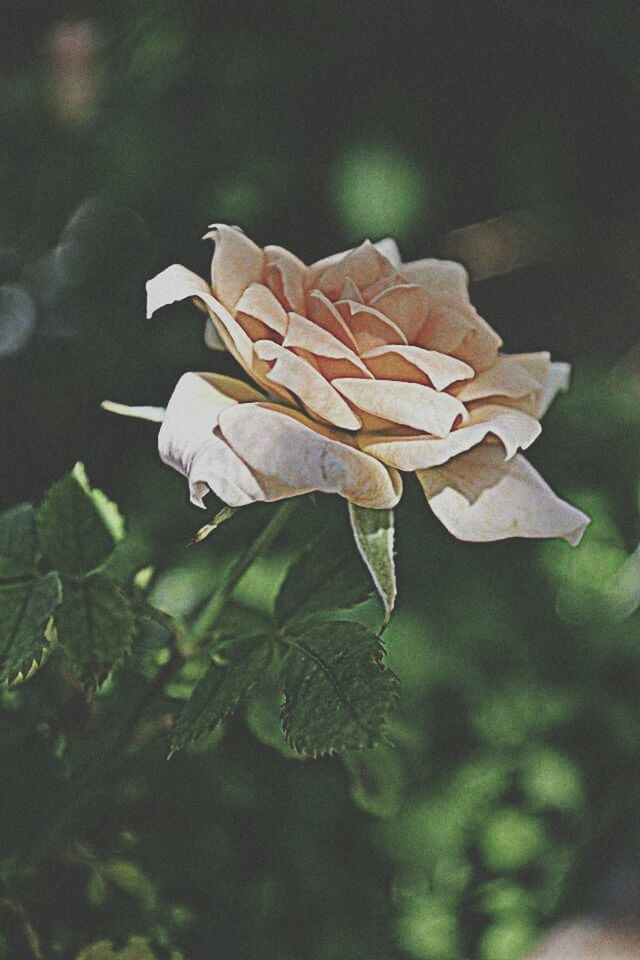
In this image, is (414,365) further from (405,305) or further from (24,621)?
(24,621)

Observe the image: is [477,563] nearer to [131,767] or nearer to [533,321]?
[131,767]

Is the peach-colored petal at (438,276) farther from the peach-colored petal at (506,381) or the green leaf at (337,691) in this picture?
the green leaf at (337,691)

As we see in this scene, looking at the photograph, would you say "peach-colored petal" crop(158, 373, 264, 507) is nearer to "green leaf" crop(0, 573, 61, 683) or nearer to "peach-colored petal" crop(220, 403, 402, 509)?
"peach-colored petal" crop(220, 403, 402, 509)

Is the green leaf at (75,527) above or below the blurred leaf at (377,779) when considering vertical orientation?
above

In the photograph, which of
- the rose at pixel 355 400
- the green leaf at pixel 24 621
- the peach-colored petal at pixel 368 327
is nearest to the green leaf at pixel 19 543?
the green leaf at pixel 24 621

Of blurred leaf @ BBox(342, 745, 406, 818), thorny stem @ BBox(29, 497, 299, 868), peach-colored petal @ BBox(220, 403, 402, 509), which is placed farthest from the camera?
blurred leaf @ BBox(342, 745, 406, 818)

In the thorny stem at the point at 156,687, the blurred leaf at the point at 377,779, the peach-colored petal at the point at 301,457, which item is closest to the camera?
the peach-colored petal at the point at 301,457

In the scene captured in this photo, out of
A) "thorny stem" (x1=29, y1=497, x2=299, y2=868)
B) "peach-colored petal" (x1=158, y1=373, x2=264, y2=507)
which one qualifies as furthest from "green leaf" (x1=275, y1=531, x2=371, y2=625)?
"peach-colored petal" (x1=158, y1=373, x2=264, y2=507)
